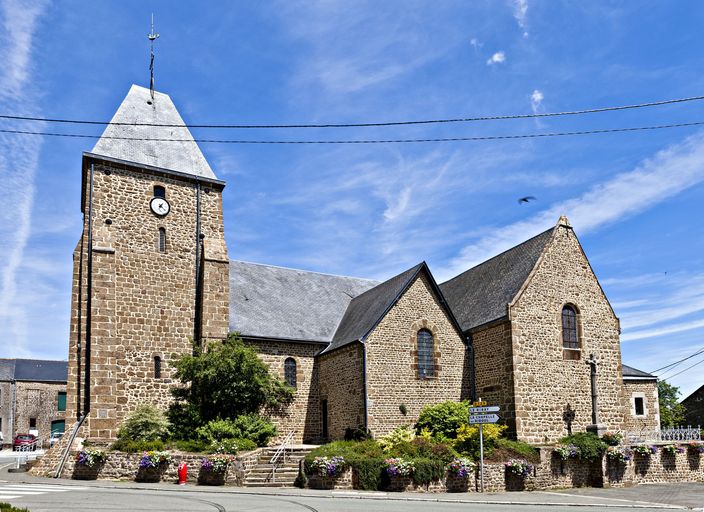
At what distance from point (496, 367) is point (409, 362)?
3236 mm

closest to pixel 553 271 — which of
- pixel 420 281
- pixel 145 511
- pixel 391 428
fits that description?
pixel 420 281

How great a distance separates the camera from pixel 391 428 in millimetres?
24000

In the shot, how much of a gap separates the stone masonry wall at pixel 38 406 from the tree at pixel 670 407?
4284 centimetres

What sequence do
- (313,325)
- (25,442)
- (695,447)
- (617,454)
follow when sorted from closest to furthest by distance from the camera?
(617,454), (695,447), (313,325), (25,442)

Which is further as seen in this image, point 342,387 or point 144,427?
point 342,387

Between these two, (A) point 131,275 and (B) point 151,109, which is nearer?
(A) point 131,275

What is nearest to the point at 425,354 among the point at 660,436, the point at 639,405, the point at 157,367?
the point at 660,436

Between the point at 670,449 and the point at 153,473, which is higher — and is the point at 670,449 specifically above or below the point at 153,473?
above

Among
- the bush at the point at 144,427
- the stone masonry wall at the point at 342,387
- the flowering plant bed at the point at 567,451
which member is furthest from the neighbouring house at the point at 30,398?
the flowering plant bed at the point at 567,451

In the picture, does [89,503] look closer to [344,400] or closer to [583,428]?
[344,400]

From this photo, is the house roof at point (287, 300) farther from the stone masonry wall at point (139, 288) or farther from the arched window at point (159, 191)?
the arched window at point (159, 191)

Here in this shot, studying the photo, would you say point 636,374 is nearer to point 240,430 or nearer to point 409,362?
point 409,362

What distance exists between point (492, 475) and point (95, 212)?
17.4 metres

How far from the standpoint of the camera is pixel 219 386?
2405cm
